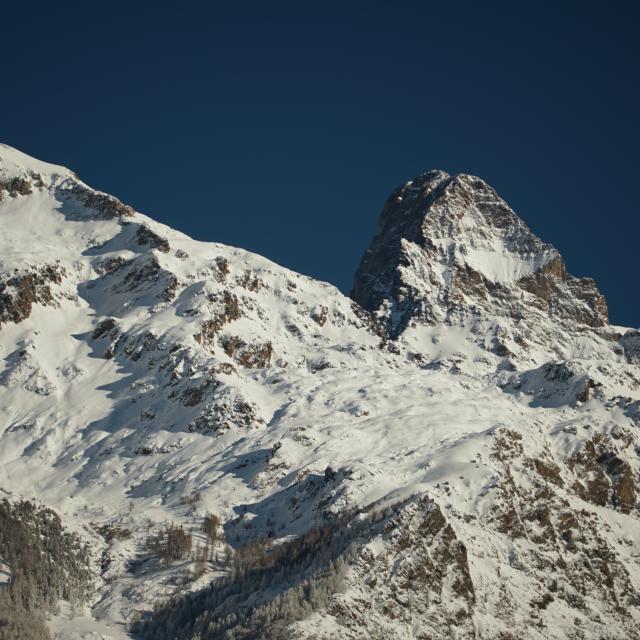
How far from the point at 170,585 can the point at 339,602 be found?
4014 cm

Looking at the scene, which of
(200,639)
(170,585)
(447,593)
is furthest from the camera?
(170,585)

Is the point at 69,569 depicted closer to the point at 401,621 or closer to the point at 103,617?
the point at 103,617

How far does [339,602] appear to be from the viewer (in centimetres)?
16500

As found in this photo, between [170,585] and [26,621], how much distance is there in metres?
29.7

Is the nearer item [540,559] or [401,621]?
[401,621]

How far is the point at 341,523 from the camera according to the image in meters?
196

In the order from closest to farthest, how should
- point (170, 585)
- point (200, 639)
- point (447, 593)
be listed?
point (200, 639)
point (447, 593)
point (170, 585)

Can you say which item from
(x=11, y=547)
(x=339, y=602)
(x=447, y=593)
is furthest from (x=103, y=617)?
(x=447, y=593)

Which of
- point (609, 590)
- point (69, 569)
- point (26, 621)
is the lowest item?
point (26, 621)

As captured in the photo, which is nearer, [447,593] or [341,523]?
[447,593]

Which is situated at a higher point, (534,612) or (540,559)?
(540,559)

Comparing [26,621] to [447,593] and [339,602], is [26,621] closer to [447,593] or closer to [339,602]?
[339,602]

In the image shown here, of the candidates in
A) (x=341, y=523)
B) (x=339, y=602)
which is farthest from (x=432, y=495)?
(x=339, y=602)

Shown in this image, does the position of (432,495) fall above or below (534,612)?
above
